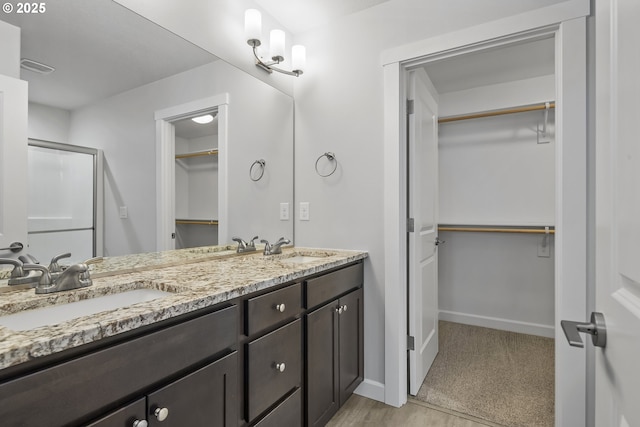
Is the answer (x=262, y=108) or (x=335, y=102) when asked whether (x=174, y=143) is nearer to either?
(x=262, y=108)

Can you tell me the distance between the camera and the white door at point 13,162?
1062mm

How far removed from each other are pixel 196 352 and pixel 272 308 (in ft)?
1.24

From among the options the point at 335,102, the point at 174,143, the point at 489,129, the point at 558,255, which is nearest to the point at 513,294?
the point at 489,129

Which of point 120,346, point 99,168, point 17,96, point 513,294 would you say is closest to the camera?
point 120,346

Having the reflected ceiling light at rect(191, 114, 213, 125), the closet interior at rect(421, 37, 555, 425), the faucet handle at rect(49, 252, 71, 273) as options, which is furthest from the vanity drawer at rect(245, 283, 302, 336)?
the closet interior at rect(421, 37, 555, 425)

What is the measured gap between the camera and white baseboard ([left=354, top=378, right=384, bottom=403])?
2041 mm

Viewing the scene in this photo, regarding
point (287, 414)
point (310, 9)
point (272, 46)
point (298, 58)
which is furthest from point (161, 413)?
point (310, 9)

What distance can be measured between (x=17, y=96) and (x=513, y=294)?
378 centimetres

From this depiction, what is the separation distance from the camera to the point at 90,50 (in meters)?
1.31

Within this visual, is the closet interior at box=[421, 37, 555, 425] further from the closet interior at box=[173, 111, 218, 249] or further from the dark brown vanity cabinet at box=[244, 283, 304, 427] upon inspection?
the closet interior at box=[173, 111, 218, 249]

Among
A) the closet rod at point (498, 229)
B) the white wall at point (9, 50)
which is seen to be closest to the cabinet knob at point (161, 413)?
the white wall at point (9, 50)

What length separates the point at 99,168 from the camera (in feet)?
4.42

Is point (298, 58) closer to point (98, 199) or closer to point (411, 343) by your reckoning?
point (98, 199)

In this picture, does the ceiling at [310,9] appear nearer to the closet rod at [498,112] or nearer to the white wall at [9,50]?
the white wall at [9,50]
